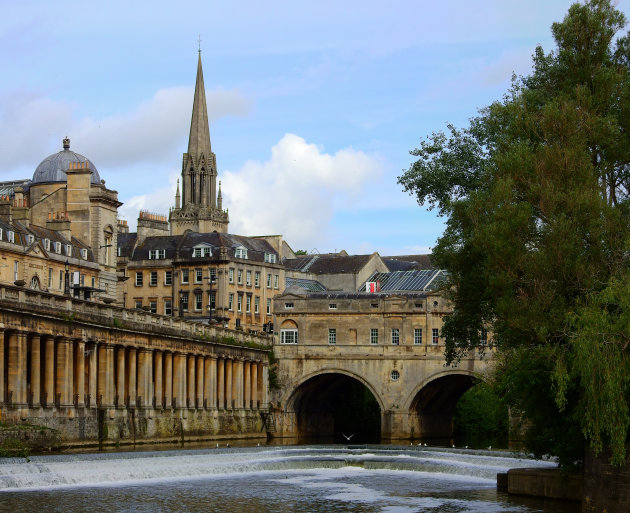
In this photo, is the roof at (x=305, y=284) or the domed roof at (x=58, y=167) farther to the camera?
the roof at (x=305, y=284)

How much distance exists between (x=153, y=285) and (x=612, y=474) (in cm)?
9649

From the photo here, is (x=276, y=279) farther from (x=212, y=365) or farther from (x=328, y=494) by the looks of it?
(x=328, y=494)

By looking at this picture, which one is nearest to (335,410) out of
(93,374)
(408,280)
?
(408,280)

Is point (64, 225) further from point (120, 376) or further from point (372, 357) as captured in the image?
point (120, 376)

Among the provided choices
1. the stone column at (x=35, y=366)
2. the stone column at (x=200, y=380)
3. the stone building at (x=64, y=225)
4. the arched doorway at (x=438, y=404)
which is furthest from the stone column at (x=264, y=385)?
the stone column at (x=35, y=366)

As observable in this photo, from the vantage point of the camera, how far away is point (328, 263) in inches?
5861

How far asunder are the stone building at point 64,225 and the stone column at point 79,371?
29343mm

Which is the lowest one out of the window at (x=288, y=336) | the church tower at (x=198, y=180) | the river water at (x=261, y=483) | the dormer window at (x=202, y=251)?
the river water at (x=261, y=483)

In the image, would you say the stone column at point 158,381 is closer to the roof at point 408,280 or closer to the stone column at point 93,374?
the stone column at point 93,374

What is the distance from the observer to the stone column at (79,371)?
71.5m

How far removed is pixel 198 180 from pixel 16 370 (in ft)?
372

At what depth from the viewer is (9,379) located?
212 ft

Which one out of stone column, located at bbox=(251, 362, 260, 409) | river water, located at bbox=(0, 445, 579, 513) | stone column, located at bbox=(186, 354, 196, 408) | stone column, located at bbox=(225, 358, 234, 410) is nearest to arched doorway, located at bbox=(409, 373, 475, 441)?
stone column, located at bbox=(251, 362, 260, 409)

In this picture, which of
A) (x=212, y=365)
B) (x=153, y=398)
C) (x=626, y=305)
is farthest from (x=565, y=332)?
(x=212, y=365)
